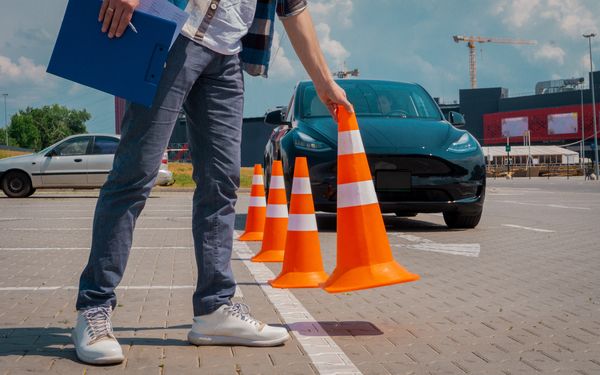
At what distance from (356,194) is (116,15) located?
1621 millimetres

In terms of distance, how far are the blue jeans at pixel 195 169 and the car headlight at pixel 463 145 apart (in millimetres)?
5489

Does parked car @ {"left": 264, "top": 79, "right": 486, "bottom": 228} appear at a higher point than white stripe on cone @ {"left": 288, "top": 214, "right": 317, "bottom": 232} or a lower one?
higher

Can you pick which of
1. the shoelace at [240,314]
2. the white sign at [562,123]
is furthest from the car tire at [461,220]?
the white sign at [562,123]

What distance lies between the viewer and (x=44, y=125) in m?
152

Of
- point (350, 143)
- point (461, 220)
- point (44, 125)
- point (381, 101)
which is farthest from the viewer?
point (44, 125)

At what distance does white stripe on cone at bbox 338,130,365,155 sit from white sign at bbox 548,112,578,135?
119 meters

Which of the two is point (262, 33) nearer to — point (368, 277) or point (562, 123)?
point (368, 277)

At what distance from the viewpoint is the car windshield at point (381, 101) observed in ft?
31.6

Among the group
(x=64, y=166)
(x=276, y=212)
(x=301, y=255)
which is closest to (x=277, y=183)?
(x=276, y=212)

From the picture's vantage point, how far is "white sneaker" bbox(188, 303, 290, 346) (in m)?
3.39

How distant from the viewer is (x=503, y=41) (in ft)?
523

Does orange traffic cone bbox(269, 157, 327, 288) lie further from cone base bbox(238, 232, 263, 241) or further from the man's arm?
cone base bbox(238, 232, 263, 241)

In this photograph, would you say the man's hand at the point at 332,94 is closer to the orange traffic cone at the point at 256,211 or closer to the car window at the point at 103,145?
the orange traffic cone at the point at 256,211

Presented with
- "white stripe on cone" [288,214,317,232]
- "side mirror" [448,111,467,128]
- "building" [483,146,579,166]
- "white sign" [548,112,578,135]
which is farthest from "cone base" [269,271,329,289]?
"white sign" [548,112,578,135]
